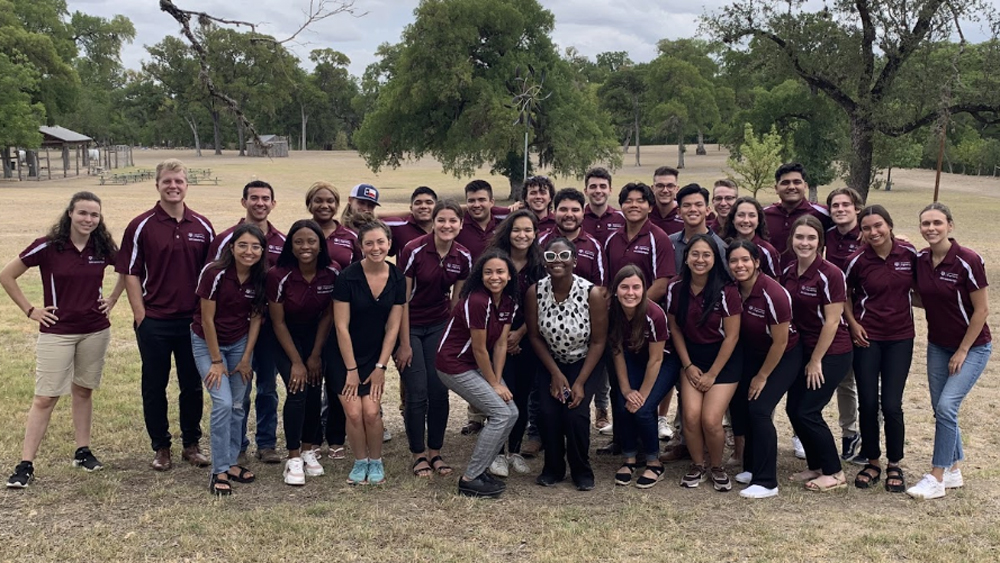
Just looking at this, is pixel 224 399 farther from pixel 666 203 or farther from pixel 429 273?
pixel 666 203

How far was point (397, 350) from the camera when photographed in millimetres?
5988

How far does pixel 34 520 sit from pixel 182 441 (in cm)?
134

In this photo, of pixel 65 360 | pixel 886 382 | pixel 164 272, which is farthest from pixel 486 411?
pixel 65 360

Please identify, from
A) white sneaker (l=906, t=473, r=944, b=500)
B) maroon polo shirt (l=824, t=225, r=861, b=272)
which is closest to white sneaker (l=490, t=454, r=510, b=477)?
white sneaker (l=906, t=473, r=944, b=500)

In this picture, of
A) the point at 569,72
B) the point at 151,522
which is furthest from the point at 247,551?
the point at 569,72

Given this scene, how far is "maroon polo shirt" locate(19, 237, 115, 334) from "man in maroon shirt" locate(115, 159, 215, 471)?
0.68ft

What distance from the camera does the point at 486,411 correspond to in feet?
18.5

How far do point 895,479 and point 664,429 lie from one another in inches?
73.7

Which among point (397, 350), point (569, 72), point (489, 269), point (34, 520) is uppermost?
point (569, 72)

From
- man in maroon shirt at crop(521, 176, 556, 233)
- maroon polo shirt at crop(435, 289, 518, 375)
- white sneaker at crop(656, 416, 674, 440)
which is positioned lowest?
white sneaker at crop(656, 416, 674, 440)

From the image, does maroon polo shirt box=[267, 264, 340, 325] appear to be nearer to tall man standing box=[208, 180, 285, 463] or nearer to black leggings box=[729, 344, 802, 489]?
tall man standing box=[208, 180, 285, 463]

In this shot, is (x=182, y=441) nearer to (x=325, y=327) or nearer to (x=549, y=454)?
(x=325, y=327)

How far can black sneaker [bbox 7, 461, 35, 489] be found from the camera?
5.62 m

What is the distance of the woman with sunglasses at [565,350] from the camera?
5.53 meters
